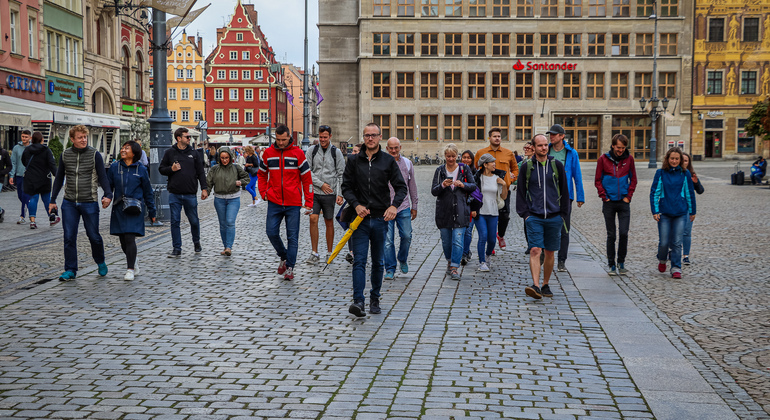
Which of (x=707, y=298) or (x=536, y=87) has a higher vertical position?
(x=536, y=87)

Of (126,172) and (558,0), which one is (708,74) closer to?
(558,0)

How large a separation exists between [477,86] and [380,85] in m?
8.09

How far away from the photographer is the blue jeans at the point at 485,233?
1020cm

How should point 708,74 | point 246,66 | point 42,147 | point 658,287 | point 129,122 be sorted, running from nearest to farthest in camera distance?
point 658,287
point 42,147
point 129,122
point 708,74
point 246,66

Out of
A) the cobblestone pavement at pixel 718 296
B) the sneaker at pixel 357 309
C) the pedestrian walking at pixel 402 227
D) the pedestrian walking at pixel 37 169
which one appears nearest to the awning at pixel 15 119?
the pedestrian walking at pixel 37 169

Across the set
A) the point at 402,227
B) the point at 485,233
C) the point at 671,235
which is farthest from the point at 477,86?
the point at 402,227

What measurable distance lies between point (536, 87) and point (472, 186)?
184 feet

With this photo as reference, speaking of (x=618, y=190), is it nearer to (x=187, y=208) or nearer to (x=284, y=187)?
(x=284, y=187)

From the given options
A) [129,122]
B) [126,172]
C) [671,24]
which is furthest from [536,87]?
[126,172]

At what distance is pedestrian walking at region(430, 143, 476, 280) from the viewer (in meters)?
9.73

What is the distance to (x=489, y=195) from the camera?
1042cm

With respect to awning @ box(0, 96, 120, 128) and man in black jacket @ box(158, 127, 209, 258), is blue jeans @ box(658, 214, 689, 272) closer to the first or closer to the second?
man in black jacket @ box(158, 127, 209, 258)

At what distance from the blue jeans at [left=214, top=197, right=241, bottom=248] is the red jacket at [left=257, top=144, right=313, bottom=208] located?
5.85 ft

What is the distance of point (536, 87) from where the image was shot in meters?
63.9
